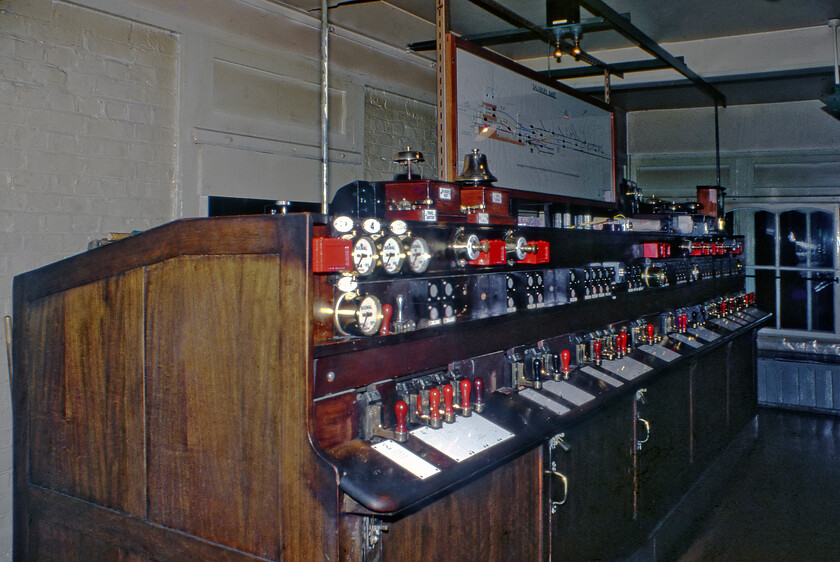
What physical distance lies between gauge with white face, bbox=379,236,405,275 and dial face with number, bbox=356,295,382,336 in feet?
0.37

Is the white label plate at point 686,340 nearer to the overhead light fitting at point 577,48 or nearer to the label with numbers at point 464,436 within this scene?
the overhead light fitting at point 577,48

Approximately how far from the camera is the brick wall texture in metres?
5.04

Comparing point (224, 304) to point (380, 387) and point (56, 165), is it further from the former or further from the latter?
point (56, 165)

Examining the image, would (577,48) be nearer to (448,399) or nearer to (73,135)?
(448,399)

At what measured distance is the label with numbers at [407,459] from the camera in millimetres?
1675

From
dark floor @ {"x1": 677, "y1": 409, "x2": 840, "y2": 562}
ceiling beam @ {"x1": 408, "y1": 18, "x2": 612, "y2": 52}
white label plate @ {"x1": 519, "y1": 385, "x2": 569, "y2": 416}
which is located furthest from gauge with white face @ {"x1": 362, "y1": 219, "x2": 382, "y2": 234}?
dark floor @ {"x1": 677, "y1": 409, "x2": 840, "y2": 562}

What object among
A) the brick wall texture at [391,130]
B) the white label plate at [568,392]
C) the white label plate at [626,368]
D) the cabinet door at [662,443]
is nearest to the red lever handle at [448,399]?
the white label plate at [568,392]

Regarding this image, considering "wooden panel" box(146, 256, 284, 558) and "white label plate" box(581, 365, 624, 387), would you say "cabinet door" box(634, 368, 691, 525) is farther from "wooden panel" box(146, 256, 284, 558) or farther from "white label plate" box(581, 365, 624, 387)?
"wooden panel" box(146, 256, 284, 558)

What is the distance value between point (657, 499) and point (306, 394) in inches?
102

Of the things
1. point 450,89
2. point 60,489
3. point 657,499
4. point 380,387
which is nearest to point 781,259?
point 657,499

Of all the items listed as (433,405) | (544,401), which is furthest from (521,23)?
(433,405)

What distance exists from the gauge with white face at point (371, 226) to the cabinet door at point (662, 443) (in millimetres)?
1984

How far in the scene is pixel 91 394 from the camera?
6.59ft

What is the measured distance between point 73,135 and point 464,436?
247cm
